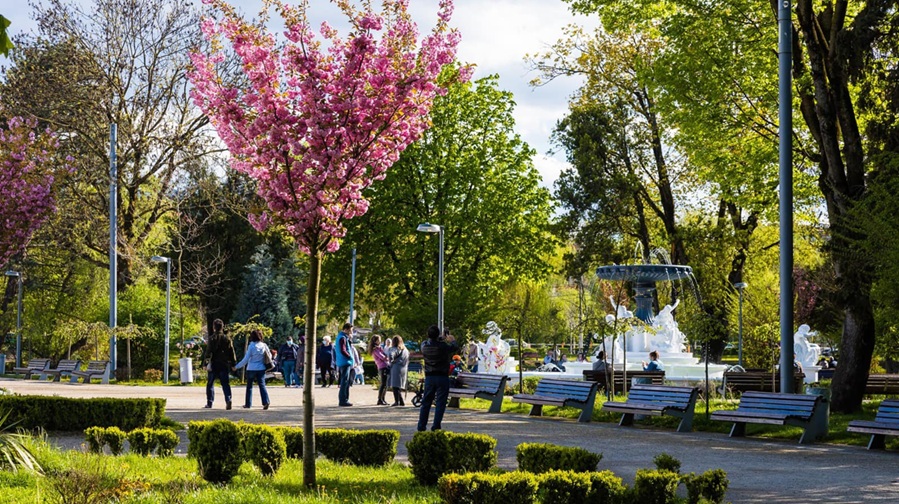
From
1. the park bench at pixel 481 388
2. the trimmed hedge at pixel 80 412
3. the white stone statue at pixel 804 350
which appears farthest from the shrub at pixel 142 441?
the white stone statue at pixel 804 350

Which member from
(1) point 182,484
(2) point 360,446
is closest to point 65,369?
(2) point 360,446

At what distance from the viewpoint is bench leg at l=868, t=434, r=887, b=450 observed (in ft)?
53.4

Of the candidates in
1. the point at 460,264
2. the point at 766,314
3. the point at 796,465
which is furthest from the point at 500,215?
the point at 796,465

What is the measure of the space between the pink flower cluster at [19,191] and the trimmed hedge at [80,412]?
11.5 feet

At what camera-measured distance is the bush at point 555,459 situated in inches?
416

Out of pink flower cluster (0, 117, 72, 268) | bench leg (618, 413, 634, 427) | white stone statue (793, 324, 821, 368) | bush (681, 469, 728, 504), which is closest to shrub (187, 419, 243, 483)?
bush (681, 469, 728, 504)

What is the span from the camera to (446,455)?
11.3 metres

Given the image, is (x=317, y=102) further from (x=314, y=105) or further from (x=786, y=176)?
(x=786, y=176)

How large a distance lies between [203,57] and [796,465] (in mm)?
8728

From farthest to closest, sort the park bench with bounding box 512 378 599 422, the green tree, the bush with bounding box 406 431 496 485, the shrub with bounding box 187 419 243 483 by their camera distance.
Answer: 1. the green tree
2. the park bench with bounding box 512 378 599 422
3. the shrub with bounding box 187 419 243 483
4. the bush with bounding box 406 431 496 485

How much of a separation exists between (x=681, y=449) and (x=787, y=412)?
248 centimetres

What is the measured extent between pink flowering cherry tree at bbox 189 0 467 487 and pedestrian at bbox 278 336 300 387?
27.8 metres

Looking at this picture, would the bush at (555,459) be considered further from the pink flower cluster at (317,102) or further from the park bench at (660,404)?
the park bench at (660,404)

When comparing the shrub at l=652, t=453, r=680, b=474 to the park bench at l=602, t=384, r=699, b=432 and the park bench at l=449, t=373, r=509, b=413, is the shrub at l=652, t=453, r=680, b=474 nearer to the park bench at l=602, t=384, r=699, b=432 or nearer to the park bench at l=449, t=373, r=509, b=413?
the park bench at l=602, t=384, r=699, b=432
